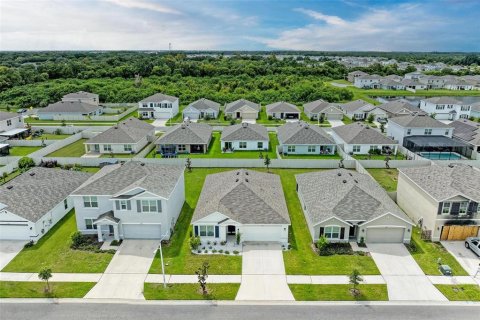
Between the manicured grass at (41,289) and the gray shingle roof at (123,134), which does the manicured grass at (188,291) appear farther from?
the gray shingle roof at (123,134)

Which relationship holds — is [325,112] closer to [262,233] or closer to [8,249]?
[262,233]

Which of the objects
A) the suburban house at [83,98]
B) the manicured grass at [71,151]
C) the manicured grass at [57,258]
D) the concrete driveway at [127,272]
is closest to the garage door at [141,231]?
the concrete driveway at [127,272]

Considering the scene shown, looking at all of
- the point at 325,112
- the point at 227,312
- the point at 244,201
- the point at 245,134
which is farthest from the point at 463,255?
the point at 325,112

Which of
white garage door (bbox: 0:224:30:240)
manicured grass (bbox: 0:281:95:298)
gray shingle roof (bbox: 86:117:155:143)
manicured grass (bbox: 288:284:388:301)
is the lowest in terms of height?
manicured grass (bbox: 0:281:95:298)

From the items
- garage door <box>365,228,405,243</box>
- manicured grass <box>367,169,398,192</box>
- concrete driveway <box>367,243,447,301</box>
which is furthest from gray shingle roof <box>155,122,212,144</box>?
concrete driveway <box>367,243,447,301</box>

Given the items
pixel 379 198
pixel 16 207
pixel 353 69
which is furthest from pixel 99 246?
pixel 353 69

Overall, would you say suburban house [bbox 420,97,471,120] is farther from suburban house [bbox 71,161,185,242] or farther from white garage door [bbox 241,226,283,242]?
suburban house [bbox 71,161,185,242]
